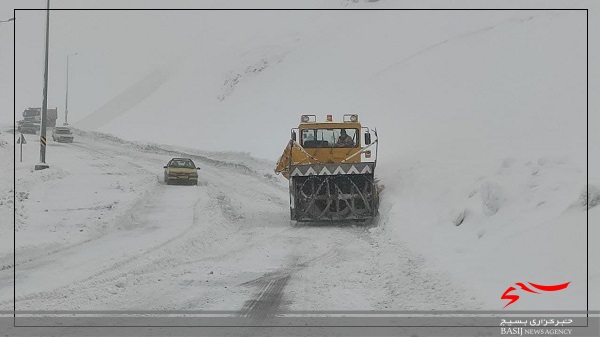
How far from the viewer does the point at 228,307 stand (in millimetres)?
8906

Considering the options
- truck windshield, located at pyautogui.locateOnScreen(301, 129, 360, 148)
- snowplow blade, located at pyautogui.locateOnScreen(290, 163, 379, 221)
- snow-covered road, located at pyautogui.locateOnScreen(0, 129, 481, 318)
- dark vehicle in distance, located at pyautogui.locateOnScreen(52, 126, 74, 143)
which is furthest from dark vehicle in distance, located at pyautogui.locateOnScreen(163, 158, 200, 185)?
dark vehicle in distance, located at pyautogui.locateOnScreen(52, 126, 74, 143)

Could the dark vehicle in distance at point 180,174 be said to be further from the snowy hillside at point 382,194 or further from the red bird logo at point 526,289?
→ the red bird logo at point 526,289

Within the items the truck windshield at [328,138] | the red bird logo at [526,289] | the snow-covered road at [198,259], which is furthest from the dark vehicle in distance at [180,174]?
the red bird logo at [526,289]

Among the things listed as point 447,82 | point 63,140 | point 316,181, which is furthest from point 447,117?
point 63,140

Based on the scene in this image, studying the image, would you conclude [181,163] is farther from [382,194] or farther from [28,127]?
[28,127]

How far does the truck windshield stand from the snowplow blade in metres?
Result: 1.95

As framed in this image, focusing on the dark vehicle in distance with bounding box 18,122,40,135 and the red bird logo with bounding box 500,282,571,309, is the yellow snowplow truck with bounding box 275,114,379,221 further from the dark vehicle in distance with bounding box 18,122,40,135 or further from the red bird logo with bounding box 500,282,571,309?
the dark vehicle in distance with bounding box 18,122,40,135

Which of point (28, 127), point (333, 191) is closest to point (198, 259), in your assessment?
point (333, 191)

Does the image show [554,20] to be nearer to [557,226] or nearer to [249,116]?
[249,116]

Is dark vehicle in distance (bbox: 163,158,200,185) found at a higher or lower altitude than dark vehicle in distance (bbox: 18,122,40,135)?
lower

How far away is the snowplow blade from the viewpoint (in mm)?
19438

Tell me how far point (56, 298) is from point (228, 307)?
8.15 feet

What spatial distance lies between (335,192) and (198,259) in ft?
23.4

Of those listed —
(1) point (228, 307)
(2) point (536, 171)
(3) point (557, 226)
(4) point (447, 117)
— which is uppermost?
(4) point (447, 117)
